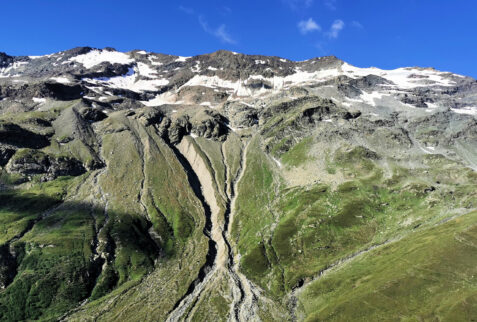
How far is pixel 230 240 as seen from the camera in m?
182

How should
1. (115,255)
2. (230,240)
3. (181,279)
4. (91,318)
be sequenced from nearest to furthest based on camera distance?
(91,318)
(181,279)
(115,255)
(230,240)

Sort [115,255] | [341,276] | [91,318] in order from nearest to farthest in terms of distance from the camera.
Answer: [91,318]
[341,276]
[115,255]

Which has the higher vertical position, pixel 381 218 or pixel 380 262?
pixel 381 218

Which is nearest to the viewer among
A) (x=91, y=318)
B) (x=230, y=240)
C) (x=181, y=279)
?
(x=91, y=318)

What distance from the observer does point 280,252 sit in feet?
523

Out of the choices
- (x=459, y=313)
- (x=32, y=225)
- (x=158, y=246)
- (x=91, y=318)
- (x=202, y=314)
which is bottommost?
(x=459, y=313)

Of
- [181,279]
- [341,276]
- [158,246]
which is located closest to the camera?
[341,276]

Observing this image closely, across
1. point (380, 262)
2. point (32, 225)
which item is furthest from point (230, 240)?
point (32, 225)

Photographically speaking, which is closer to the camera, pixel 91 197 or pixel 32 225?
pixel 32 225

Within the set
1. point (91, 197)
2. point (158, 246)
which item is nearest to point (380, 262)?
point (158, 246)

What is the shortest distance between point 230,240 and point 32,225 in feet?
355

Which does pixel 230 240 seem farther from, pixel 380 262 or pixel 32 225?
pixel 32 225

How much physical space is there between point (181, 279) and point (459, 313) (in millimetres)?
107141

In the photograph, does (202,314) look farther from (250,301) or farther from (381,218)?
(381,218)
